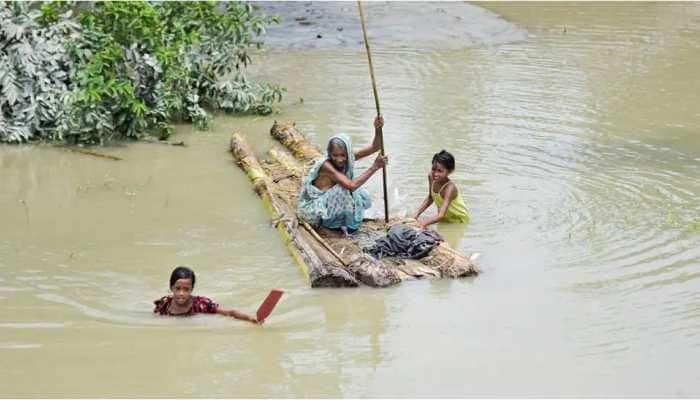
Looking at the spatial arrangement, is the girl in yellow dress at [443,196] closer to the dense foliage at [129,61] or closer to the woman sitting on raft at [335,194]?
the woman sitting on raft at [335,194]

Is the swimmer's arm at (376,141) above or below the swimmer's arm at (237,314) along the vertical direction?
above

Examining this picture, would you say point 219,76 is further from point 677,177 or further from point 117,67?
point 677,177

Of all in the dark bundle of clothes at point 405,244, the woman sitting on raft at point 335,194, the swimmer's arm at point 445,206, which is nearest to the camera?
the dark bundle of clothes at point 405,244

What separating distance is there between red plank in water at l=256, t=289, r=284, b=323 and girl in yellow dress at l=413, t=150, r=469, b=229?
214 centimetres

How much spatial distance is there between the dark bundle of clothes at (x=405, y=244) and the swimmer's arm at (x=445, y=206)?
54cm

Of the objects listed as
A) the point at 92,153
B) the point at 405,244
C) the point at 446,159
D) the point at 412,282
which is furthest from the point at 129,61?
the point at 412,282

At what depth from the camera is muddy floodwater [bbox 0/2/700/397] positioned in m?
5.43

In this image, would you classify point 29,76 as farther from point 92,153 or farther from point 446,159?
point 446,159

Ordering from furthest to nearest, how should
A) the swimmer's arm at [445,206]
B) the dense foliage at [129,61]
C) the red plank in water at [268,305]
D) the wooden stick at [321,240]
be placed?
the dense foliage at [129,61], the swimmer's arm at [445,206], the wooden stick at [321,240], the red plank in water at [268,305]

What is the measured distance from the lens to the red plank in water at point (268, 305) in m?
5.79

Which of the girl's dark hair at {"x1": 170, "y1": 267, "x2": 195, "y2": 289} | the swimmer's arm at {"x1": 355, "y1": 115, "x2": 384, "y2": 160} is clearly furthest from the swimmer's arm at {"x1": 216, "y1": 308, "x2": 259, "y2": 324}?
the swimmer's arm at {"x1": 355, "y1": 115, "x2": 384, "y2": 160}

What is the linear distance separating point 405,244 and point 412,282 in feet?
1.36

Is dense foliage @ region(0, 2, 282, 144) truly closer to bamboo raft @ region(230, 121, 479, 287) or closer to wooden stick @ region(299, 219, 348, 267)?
bamboo raft @ region(230, 121, 479, 287)

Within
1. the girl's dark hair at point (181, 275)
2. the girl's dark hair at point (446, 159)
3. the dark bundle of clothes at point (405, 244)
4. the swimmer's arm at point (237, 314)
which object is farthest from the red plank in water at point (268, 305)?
the girl's dark hair at point (446, 159)
